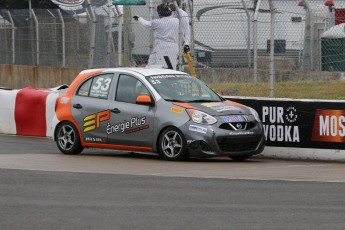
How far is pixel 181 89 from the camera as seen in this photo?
54.1ft

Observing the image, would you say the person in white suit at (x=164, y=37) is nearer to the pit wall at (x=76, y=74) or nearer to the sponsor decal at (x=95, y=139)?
the pit wall at (x=76, y=74)

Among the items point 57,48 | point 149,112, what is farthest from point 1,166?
point 57,48

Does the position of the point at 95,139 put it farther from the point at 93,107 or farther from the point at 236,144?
the point at 236,144

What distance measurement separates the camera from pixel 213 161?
16188mm

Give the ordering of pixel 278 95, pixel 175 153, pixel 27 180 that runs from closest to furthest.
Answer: pixel 27 180 → pixel 175 153 → pixel 278 95

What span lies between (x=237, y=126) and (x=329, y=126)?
4.99 feet

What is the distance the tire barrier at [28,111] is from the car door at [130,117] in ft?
12.9

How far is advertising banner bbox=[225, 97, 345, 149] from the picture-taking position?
642 inches

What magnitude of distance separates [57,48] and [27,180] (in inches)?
438

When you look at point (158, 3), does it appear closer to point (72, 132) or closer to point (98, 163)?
point (72, 132)

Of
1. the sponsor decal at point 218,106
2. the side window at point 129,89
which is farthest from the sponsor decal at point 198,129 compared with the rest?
the side window at point 129,89

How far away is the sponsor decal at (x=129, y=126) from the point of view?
52.9 feet

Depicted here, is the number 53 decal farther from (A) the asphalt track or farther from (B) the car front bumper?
(B) the car front bumper

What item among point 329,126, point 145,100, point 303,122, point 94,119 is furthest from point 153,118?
point 329,126
